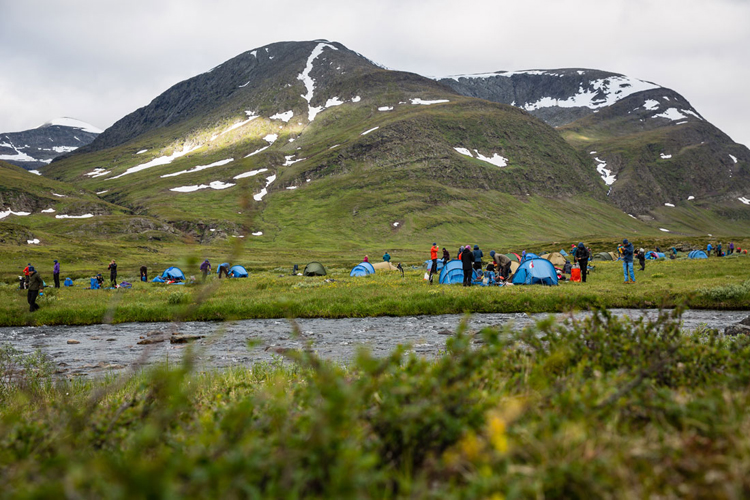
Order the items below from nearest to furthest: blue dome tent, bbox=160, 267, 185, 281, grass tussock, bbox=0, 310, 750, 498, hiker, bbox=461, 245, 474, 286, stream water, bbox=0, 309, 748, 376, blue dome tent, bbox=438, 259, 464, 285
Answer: grass tussock, bbox=0, 310, 750, 498 < stream water, bbox=0, 309, 748, 376 < hiker, bbox=461, 245, 474, 286 < blue dome tent, bbox=438, 259, 464, 285 < blue dome tent, bbox=160, 267, 185, 281

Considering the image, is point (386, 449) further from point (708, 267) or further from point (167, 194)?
point (167, 194)

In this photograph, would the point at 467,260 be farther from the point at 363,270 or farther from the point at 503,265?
the point at 363,270

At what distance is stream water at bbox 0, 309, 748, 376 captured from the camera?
14.0 metres

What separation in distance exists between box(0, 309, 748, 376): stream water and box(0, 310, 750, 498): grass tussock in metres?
8.47

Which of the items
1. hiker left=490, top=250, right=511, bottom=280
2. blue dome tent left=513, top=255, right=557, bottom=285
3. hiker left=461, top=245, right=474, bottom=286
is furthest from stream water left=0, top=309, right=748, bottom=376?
hiker left=490, top=250, right=511, bottom=280

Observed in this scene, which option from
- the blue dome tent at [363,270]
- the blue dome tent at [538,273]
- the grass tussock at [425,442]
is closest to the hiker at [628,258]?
the blue dome tent at [538,273]

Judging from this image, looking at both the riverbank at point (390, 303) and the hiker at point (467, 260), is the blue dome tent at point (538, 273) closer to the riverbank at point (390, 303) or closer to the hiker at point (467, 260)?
the hiker at point (467, 260)

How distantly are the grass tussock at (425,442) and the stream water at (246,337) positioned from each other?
8471 millimetres

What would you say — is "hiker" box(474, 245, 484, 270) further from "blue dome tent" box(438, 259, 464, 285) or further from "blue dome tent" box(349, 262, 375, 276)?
"blue dome tent" box(349, 262, 375, 276)

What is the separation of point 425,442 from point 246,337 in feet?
53.3

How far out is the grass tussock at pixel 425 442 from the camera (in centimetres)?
218

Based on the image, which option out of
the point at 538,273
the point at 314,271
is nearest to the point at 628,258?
the point at 538,273

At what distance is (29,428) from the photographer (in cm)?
385

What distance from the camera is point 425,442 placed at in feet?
10.1
